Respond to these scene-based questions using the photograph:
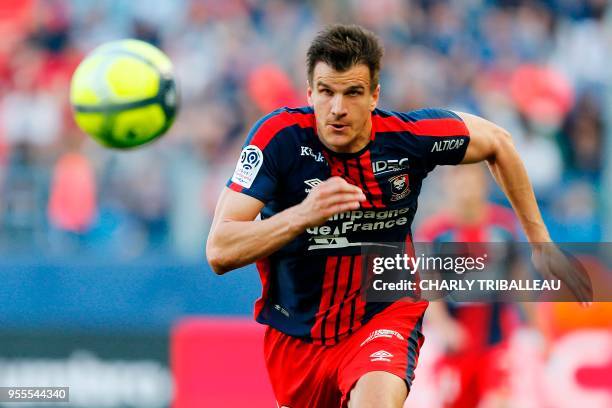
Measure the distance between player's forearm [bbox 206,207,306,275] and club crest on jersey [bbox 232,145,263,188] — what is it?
253 mm

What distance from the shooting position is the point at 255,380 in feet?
30.9

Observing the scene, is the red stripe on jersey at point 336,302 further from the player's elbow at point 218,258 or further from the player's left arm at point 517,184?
the player's left arm at point 517,184

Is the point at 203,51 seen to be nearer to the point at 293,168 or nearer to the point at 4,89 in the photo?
the point at 4,89

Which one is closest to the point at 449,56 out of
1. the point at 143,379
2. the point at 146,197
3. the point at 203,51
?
the point at 203,51

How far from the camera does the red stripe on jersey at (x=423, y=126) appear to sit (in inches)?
248

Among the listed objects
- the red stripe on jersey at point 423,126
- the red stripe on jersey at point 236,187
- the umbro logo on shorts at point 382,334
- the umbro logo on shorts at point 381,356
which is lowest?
the umbro logo on shorts at point 381,356

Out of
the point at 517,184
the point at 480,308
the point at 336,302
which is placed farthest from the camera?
the point at 480,308

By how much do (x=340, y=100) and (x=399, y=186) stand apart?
0.67 m

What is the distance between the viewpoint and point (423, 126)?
20.8 ft

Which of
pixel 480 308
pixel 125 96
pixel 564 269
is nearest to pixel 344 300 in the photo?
pixel 564 269

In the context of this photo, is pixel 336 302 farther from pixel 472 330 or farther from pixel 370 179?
pixel 472 330

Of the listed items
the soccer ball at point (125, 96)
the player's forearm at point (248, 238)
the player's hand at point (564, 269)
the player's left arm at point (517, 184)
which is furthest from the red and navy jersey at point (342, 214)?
the soccer ball at point (125, 96)

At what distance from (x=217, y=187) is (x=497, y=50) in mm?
3922

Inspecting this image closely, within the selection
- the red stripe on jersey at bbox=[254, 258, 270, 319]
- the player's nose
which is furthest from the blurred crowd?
the player's nose
